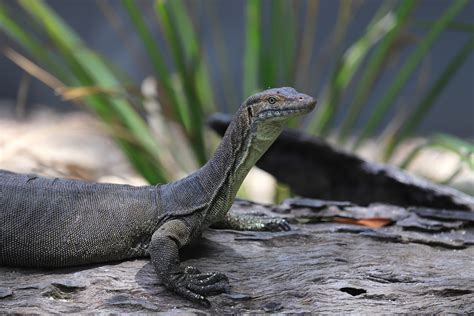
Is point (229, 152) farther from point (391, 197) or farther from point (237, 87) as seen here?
point (237, 87)

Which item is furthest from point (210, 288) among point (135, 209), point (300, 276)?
point (135, 209)

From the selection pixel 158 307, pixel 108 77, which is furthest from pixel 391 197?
pixel 108 77

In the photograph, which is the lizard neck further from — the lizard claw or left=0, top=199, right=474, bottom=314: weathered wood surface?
the lizard claw

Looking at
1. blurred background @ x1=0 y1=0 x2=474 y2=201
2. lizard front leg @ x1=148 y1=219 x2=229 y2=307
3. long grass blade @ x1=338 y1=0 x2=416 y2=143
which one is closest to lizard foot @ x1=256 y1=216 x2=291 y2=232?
lizard front leg @ x1=148 y1=219 x2=229 y2=307

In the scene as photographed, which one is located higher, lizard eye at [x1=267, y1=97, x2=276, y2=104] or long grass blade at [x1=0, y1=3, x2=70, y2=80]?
long grass blade at [x1=0, y1=3, x2=70, y2=80]

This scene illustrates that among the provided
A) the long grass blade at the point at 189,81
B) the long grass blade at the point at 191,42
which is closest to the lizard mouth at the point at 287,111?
the long grass blade at the point at 189,81
